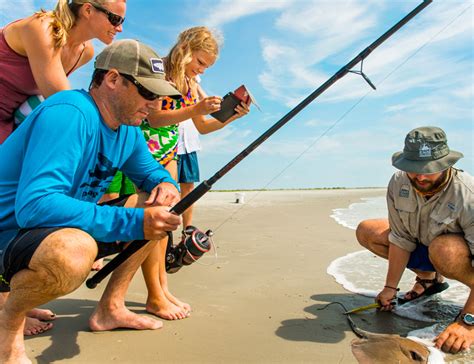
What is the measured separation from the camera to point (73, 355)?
204 centimetres

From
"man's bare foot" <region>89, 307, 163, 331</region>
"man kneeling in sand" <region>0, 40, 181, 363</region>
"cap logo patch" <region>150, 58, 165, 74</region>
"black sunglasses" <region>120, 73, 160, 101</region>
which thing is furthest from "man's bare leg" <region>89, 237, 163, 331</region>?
"cap logo patch" <region>150, 58, 165, 74</region>

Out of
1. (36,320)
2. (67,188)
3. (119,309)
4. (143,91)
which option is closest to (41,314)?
(36,320)

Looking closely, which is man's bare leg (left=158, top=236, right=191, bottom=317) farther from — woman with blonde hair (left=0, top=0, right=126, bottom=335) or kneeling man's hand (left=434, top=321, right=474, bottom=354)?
kneeling man's hand (left=434, top=321, right=474, bottom=354)

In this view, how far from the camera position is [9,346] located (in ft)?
5.95

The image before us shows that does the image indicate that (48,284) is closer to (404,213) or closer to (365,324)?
(365,324)

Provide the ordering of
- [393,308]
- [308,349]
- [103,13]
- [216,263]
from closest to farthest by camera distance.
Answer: [308,349]
[103,13]
[393,308]
[216,263]

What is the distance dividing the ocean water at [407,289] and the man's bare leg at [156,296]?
128 centimetres

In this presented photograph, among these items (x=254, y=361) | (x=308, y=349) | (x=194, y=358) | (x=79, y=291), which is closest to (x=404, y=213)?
(x=308, y=349)

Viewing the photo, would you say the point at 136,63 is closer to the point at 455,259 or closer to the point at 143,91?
the point at 143,91

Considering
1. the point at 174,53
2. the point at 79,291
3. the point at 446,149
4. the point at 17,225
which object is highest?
the point at 174,53

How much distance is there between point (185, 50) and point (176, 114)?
1.60ft

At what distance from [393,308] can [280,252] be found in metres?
1.76

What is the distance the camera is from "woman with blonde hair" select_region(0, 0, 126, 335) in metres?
2.15

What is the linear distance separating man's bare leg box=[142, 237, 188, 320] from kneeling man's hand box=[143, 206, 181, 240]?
702 mm
